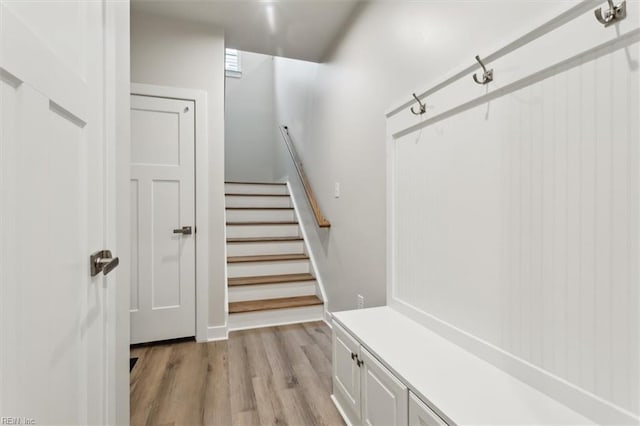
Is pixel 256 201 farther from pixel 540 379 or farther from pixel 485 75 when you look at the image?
pixel 540 379

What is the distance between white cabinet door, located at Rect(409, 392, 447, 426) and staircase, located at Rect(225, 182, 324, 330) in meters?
1.95

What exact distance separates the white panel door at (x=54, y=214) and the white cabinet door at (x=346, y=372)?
0.95 meters

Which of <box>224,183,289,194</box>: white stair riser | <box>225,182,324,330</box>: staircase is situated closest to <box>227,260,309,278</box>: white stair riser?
<box>225,182,324,330</box>: staircase

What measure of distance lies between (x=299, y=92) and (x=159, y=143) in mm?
1927

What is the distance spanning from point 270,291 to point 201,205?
1.07 meters

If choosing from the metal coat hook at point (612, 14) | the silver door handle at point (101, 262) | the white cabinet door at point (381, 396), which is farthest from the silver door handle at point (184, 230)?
the metal coat hook at point (612, 14)

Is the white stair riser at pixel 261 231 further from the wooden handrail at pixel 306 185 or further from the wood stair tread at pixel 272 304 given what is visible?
the wood stair tread at pixel 272 304

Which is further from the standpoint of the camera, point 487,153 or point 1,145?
point 487,153

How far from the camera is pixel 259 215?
3.82m

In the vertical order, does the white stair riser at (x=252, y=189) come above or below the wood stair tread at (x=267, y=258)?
above

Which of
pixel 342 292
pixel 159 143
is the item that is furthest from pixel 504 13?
pixel 159 143

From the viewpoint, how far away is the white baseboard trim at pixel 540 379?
736 mm

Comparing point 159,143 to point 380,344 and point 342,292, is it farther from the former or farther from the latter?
point 380,344

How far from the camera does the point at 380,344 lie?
1.25m
